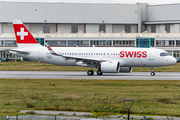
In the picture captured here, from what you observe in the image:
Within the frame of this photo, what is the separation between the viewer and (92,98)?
79.0 feet

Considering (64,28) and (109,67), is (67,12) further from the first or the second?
(109,67)

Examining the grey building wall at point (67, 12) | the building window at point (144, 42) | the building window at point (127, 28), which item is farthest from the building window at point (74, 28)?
the building window at point (144, 42)

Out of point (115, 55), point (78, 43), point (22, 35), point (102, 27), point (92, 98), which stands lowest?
point (92, 98)

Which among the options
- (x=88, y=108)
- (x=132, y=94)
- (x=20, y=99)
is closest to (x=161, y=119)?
(x=88, y=108)

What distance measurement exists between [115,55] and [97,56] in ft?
8.16

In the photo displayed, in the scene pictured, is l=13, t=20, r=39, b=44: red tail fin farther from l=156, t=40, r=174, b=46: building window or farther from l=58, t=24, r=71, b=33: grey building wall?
l=58, t=24, r=71, b=33: grey building wall

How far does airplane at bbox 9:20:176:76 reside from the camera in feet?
144

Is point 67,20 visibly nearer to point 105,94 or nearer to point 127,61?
point 127,61

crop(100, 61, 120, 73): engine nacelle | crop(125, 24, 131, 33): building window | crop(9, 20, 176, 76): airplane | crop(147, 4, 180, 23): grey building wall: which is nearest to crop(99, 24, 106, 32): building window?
crop(125, 24, 131, 33): building window

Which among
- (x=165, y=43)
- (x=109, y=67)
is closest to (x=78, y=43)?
(x=165, y=43)

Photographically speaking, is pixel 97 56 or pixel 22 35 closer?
pixel 97 56

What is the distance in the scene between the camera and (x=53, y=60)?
1800 inches

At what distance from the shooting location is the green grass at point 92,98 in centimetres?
2028

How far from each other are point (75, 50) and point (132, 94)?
69.9 ft
